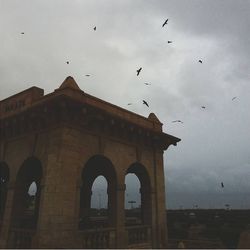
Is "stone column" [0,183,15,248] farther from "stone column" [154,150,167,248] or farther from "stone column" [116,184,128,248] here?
"stone column" [154,150,167,248]

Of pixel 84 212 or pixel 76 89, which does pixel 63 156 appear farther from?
pixel 84 212

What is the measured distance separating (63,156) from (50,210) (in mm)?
2039

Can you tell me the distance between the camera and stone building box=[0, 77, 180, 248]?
36.2ft

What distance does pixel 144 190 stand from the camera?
15.6 meters

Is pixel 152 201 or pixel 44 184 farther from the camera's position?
pixel 152 201

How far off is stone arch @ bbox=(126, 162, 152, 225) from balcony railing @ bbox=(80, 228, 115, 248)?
2933 mm

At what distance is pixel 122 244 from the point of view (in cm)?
1277

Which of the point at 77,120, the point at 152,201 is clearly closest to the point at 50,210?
the point at 77,120

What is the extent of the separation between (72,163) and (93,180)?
6153 mm

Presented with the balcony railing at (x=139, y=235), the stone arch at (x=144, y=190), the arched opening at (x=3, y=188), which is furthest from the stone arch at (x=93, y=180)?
the arched opening at (x=3, y=188)

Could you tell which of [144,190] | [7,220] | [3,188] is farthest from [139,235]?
[3,188]

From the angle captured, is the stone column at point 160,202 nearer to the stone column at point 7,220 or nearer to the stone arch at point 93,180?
the stone arch at point 93,180

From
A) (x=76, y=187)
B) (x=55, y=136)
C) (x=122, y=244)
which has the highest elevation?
(x=55, y=136)

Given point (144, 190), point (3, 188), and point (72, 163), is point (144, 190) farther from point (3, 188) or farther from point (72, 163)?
point (3, 188)
